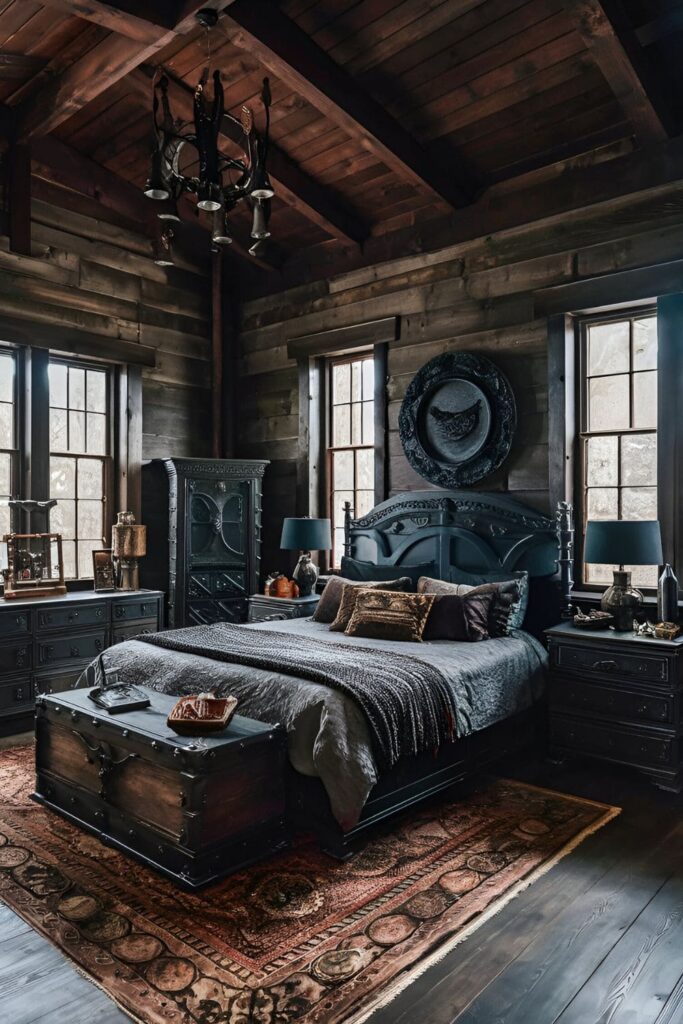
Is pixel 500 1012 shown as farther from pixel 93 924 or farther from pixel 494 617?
pixel 494 617

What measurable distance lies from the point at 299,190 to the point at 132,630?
12.1 feet

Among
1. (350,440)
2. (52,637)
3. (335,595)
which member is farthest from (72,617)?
(350,440)

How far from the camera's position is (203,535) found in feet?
20.1

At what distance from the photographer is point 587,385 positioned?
4777 millimetres

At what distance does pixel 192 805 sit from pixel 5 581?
3.09m

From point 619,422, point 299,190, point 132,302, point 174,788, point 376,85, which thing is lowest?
point 174,788

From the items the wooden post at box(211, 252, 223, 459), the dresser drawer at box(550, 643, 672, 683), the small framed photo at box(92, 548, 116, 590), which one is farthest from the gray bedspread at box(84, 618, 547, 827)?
the wooden post at box(211, 252, 223, 459)

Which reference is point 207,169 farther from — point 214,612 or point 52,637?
point 214,612

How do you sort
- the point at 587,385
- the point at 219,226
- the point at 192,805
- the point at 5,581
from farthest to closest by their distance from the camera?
the point at 5,581 → the point at 587,385 → the point at 219,226 → the point at 192,805

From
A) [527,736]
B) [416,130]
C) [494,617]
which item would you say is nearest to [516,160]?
[416,130]

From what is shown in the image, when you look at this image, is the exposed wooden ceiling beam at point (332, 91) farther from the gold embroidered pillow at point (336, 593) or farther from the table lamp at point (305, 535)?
the gold embroidered pillow at point (336, 593)

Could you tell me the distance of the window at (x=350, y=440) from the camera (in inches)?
239

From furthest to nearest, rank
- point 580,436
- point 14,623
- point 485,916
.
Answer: point 14,623
point 580,436
point 485,916

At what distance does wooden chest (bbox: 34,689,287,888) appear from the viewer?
2.76 meters
